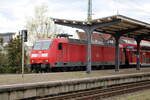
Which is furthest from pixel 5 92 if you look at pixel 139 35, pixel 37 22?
pixel 37 22

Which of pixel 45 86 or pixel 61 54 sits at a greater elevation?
pixel 61 54

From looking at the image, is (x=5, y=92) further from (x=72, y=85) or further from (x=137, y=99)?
(x=137, y=99)

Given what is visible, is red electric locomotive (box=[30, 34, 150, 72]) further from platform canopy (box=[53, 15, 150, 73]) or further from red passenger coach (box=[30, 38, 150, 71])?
platform canopy (box=[53, 15, 150, 73])

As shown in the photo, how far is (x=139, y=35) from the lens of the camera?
26.0m

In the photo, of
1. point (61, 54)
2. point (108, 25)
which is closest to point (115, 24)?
point (108, 25)

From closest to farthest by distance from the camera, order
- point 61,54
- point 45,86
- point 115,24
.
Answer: point 45,86 → point 115,24 → point 61,54

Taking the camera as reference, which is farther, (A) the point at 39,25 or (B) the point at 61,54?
(A) the point at 39,25

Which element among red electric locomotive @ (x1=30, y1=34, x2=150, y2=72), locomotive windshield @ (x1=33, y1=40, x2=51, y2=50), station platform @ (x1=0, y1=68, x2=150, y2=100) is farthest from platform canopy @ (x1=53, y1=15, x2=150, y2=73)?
station platform @ (x1=0, y1=68, x2=150, y2=100)

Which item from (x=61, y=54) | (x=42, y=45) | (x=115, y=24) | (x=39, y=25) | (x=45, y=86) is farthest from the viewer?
(x=39, y=25)

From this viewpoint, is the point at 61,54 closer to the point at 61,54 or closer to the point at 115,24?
the point at 61,54

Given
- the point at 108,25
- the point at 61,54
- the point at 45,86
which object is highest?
the point at 108,25

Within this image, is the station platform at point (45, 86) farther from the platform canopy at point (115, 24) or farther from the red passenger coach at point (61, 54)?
the red passenger coach at point (61, 54)

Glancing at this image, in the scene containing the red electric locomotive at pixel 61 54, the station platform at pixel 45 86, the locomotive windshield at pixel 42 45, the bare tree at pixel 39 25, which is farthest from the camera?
the bare tree at pixel 39 25

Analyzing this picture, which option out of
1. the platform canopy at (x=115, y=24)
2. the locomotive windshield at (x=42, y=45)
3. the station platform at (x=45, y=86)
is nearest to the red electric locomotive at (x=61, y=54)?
the locomotive windshield at (x=42, y=45)
